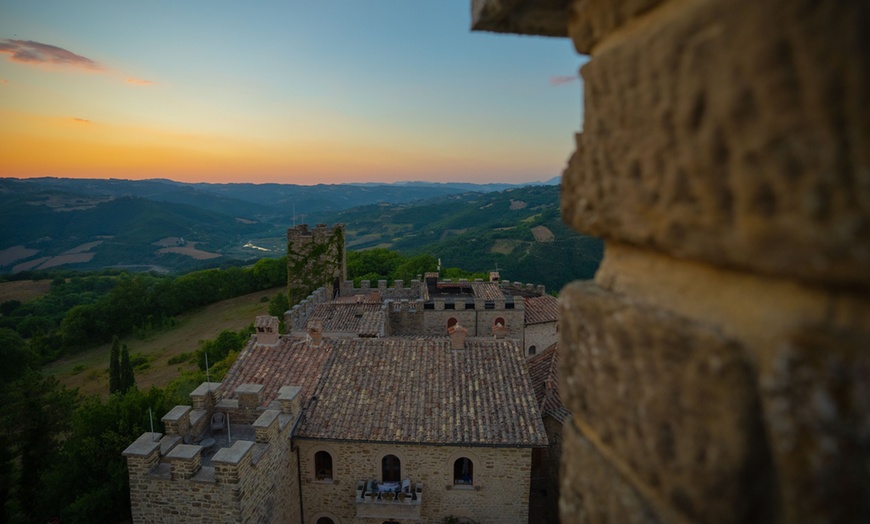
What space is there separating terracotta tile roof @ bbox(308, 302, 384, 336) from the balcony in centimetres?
693

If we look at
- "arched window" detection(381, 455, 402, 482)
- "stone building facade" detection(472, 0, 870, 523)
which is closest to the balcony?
"arched window" detection(381, 455, 402, 482)

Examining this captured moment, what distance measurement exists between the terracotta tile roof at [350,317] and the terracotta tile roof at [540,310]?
7499 millimetres

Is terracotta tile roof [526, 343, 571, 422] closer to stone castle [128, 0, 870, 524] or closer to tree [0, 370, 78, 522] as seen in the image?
stone castle [128, 0, 870, 524]

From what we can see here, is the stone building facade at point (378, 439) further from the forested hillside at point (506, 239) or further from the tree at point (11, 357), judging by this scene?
the tree at point (11, 357)

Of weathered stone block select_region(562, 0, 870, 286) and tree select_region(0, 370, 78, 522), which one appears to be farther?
tree select_region(0, 370, 78, 522)

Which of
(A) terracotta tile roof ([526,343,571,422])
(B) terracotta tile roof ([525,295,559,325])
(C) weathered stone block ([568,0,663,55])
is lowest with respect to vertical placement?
(A) terracotta tile roof ([526,343,571,422])

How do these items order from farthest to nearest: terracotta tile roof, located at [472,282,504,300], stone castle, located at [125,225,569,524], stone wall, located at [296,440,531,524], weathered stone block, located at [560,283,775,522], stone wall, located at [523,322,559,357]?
terracotta tile roof, located at [472,282,504,300]
stone wall, located at [523,322,559,357]
stone wall, located at [296,440,531,524]
stone castle, located at [125,225,569,524]
weathered stone block, located at [560,283,775,522]

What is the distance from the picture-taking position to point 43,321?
45.4 m

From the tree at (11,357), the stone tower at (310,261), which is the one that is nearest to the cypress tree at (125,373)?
the tree at (11,357)

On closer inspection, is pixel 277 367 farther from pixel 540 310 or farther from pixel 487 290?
pixel 540 310

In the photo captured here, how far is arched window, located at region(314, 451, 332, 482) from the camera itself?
39.7 ft

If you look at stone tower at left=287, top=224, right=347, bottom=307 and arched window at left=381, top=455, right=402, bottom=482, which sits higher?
stone tower at left=287, top=224, right=347, bottom=307

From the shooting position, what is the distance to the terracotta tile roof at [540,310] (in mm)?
22734

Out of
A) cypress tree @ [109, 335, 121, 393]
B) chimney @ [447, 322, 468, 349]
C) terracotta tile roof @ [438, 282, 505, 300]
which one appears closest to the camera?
chimney @ [447, 322, 468, 349]
